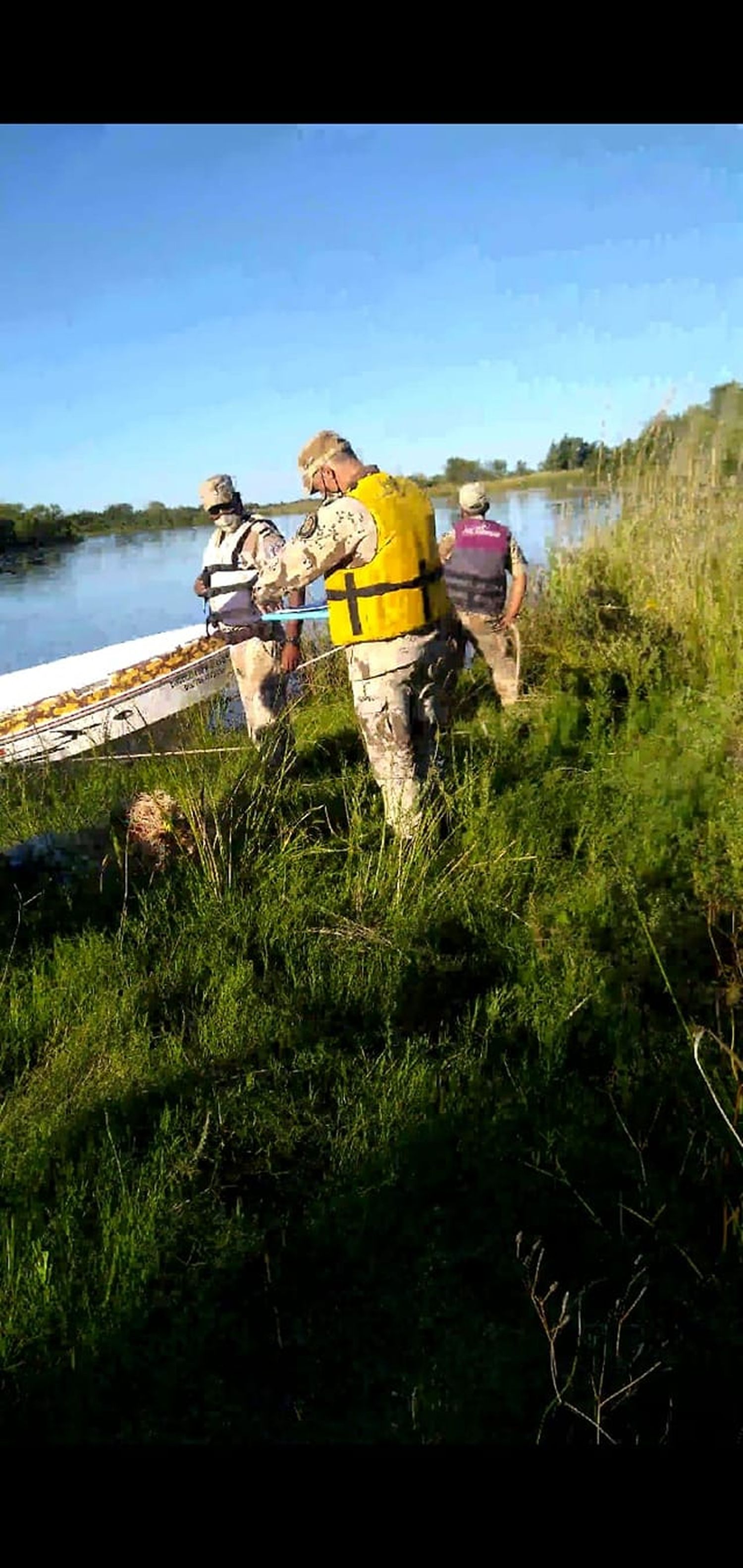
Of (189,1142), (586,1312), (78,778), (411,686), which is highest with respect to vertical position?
(411,686)

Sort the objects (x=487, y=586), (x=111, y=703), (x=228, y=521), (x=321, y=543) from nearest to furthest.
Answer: (x=321, y=543), (x=228, y=521), (x=111, y=703), (x=487, y=586)

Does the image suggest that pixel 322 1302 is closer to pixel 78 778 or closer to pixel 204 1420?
pixel 204 1420

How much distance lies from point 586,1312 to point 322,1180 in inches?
31.6

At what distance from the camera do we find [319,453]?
4.75 m

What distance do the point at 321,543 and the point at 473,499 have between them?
4.26 metres

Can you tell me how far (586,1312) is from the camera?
2250 millimetres

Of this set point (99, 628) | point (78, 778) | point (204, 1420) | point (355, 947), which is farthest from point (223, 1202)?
point (99, 628)

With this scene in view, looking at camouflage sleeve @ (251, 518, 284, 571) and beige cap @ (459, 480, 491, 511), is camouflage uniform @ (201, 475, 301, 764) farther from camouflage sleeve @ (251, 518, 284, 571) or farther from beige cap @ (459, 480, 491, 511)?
beige cap @ (459, 480, 491, 511)

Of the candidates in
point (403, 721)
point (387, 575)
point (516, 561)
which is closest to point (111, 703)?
point (516, 561)

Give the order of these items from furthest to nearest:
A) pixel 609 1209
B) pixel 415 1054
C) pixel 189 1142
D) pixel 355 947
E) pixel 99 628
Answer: pixel 99 628
pixel 355 947
pixel 415 1054
pixel 189 1142
pixel 609 1209

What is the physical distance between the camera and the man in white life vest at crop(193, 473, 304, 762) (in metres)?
6.89

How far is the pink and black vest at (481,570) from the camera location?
8.14 m

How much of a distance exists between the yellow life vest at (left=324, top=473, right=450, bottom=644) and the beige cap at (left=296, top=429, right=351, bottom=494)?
197 mm

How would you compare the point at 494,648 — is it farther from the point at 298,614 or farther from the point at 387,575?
the point at 387,575
